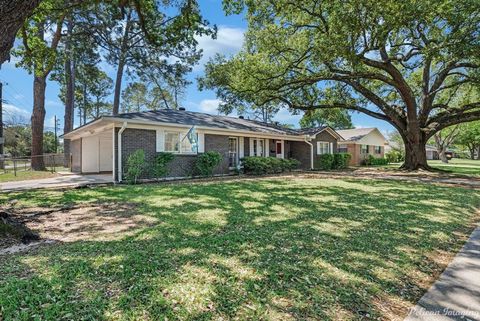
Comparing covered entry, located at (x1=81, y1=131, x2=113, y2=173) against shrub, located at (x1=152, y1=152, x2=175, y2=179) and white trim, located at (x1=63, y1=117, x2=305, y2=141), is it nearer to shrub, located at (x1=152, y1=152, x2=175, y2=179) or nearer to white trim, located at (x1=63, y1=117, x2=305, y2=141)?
white trim, located at (x1=63, y1=117, x2=305, y2=141)

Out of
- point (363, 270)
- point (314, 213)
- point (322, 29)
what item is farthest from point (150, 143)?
point (363, 270)

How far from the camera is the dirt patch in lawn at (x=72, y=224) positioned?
4.49 m

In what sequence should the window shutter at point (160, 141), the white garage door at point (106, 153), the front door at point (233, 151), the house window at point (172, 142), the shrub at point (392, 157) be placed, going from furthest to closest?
the shrub at point (392, 157), the white garage door at point (106, 153), the front door at point (233, 151), the house window at point (172, 142), the window shutter at point (160, 141)

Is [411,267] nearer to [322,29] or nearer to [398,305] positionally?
[398,305]

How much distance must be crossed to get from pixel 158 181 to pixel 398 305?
1122cm

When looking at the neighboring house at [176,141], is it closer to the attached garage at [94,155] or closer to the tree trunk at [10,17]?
the attached garage at [94,155]

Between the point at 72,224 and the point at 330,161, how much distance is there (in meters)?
20.0

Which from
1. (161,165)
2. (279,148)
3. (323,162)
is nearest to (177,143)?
(161,165)

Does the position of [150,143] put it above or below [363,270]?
above

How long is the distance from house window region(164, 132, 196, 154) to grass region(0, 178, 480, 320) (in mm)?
7768

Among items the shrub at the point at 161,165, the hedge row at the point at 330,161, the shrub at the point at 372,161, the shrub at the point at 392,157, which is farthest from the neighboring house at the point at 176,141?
the shrub at the point at 392,157

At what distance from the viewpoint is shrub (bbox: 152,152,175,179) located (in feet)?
42.1

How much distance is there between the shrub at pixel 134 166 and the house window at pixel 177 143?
173cm

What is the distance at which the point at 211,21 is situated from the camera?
1109cm
